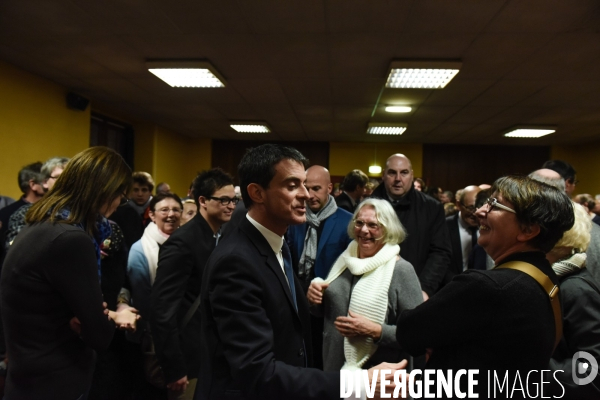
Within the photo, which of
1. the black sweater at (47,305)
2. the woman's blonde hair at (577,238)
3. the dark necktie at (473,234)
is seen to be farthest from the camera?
the dark necktie at (473,234)

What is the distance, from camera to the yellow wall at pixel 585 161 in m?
9.30

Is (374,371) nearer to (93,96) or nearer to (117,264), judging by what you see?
(117,264)

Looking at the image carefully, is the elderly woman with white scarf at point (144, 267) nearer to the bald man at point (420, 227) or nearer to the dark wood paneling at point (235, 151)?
the bald man at point (420, 227)

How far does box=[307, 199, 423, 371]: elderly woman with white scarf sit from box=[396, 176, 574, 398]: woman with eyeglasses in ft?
1.94

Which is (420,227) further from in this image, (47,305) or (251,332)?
(47,305)

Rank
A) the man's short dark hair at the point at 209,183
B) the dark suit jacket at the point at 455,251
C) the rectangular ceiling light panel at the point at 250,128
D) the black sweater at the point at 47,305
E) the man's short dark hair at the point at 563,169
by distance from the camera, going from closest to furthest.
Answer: the black sweater at the point at 47,305 < the man's short dark hair at the point at 209,183 < the man's short dark hair at the point at 563,169 < the dark suit jacket at the point at 455,251 < the rectangular ceiling light panel at the point at 250,128

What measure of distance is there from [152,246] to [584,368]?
213 cm

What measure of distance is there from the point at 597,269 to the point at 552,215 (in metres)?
0.86

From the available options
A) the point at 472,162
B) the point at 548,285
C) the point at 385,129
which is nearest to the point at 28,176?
the point at 548,285

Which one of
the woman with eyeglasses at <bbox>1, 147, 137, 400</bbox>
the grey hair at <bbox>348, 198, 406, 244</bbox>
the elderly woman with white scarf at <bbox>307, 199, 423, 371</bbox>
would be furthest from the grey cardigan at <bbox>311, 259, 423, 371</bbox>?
the woman with eyeglasses at <bbox>1, 147, 137, 400</bbox>

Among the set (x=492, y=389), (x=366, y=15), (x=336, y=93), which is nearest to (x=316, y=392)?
(x=492, y=389)

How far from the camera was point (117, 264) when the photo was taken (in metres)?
2.26

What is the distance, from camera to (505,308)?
3.76 ft

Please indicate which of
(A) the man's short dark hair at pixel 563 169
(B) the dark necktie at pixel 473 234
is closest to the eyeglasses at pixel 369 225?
(B) the dark necktie at pixel 473 234
